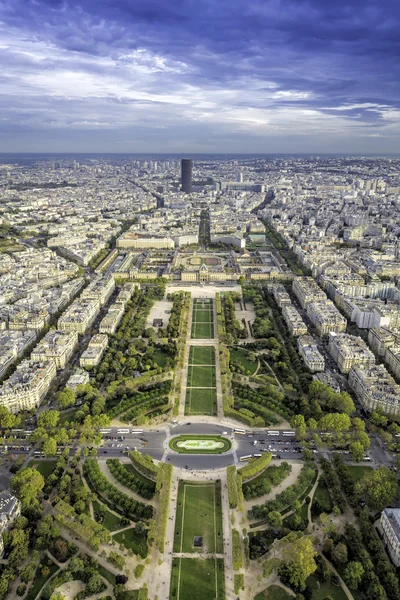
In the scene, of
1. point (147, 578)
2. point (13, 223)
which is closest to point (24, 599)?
point (147, 578)

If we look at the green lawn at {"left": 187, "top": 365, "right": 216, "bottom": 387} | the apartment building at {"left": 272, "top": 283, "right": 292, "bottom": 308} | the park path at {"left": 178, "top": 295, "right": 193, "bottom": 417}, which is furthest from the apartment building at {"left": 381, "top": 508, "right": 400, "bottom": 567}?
the apartment building at {"left": 272, "top": 283, "right": 292, "bottom": 308}

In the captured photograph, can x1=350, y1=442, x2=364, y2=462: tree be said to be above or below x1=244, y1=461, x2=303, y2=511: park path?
above

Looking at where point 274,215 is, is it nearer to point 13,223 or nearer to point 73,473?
point 13,223

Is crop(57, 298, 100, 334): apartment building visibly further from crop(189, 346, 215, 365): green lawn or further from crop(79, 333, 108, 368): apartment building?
crop(189, 346, 215, 365): green lawn

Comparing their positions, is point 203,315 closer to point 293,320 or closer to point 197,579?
point 293,320

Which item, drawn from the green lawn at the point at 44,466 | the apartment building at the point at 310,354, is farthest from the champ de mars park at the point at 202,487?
the apartment building at the point at 310,354
